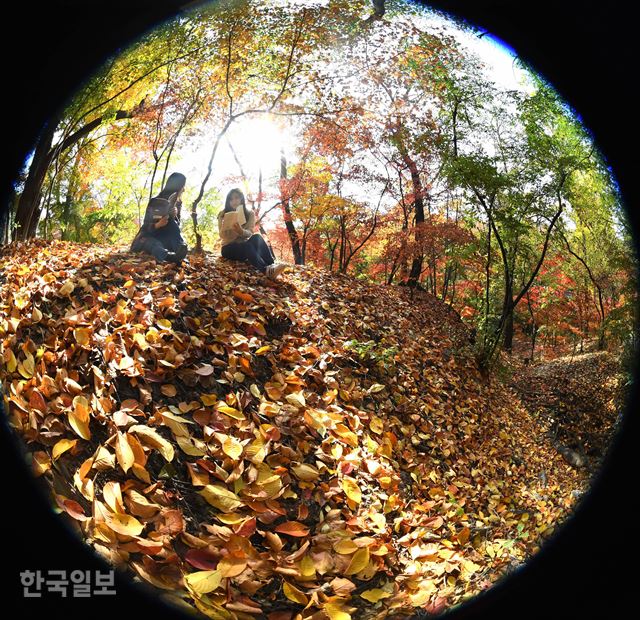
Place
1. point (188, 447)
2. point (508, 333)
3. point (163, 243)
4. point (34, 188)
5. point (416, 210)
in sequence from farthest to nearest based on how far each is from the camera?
point (508, 333) → point (416, 210) → point (163, 243) → point (34, 188) → point (188, 447)

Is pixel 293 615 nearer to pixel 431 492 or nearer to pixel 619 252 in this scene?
pixel 431 492

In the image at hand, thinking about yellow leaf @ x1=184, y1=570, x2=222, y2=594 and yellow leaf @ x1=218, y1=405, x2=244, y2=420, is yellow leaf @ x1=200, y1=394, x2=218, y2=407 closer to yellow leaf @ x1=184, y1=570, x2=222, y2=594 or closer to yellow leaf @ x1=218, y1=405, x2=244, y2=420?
yellow leaf @ x1=218, y1=405, x2=244, y2=420

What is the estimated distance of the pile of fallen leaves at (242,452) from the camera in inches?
39.1

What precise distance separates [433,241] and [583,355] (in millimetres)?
2479

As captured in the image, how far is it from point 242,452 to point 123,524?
48cm

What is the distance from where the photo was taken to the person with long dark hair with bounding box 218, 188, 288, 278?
11.1 feet

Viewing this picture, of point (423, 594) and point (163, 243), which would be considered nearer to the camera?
point (423, 594)

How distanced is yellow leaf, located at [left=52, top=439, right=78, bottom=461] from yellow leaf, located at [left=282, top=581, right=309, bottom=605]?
0.80 metres

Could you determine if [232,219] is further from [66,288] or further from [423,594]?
[423,594]

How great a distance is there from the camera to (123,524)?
908mm

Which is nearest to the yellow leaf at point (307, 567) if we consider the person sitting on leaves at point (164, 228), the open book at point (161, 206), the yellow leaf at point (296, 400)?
the yellow leaf at point (296, 400)

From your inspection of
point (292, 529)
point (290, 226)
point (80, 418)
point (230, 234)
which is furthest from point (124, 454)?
point (290, 226)

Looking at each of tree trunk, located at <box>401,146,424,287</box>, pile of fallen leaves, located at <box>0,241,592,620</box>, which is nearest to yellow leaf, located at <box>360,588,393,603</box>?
pile of fallen leaves, located at <box>0,241,592,620</box>

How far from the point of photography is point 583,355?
135 inches
